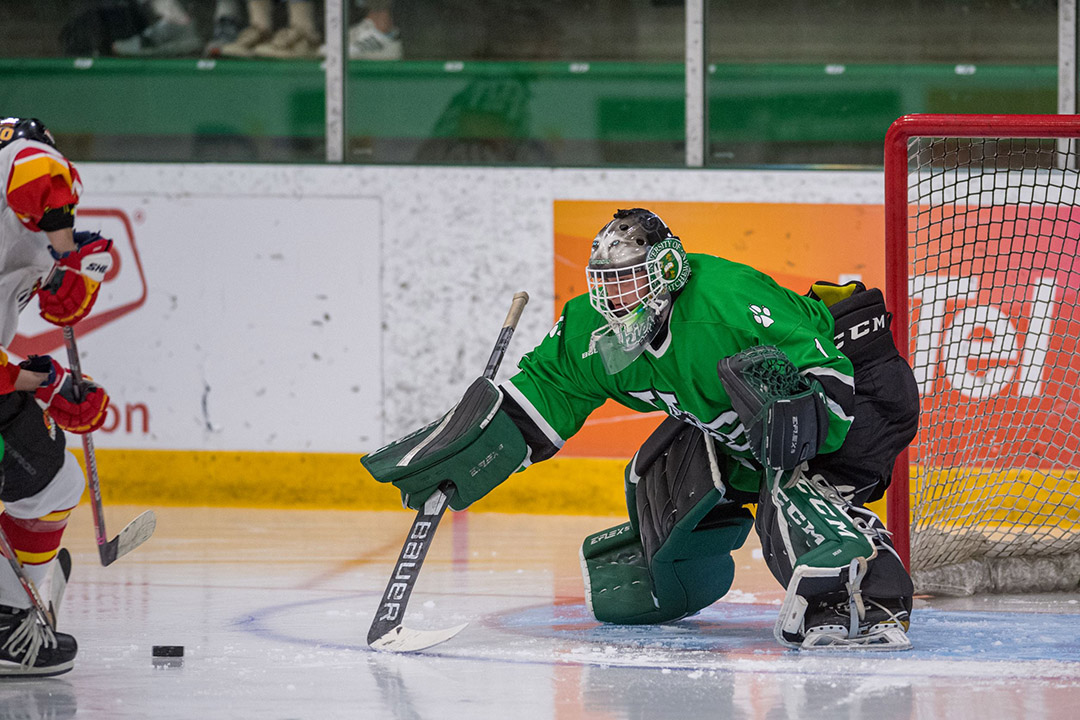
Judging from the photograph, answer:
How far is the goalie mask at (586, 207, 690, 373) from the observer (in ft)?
10.0

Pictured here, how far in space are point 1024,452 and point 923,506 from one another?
609 mm

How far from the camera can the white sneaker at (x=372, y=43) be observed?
18.4 feet

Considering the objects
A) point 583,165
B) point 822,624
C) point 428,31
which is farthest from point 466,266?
point 822,624

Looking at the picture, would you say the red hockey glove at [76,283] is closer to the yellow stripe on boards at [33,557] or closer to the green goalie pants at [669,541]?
the yellow stripe on boards at [33,557]

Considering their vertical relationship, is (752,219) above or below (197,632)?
above

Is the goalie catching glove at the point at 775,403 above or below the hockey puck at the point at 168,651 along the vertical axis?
above

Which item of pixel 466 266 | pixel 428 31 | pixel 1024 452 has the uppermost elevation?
pixel 428 31

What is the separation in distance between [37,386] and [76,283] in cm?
25

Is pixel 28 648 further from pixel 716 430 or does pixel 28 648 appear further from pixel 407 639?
pixel 716 430

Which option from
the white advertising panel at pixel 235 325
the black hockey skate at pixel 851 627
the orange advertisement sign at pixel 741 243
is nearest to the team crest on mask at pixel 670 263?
the black hockey skate at pixel 851 627

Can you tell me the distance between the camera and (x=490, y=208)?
17.4ft

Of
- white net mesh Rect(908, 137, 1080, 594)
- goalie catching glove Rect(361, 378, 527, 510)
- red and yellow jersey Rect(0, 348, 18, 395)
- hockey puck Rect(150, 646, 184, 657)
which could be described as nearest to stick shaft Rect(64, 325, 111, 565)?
red and yellow jersey Rect(0, 348, 18, 395)

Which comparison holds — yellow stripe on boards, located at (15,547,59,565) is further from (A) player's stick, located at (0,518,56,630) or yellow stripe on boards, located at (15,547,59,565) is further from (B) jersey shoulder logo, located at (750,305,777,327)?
(B) jersey shoulder logo, located at (750,305,777,327)

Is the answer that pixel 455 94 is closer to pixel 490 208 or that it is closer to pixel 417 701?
pixel 490 208
